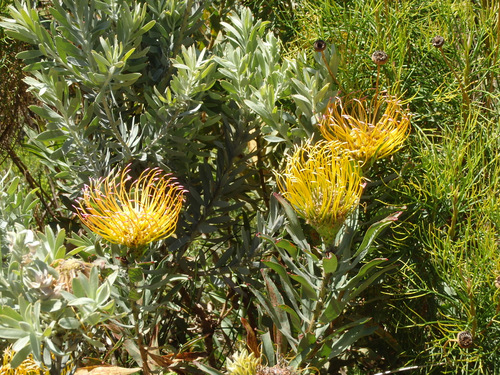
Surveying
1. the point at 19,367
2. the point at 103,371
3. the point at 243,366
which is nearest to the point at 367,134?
the point at 243,366

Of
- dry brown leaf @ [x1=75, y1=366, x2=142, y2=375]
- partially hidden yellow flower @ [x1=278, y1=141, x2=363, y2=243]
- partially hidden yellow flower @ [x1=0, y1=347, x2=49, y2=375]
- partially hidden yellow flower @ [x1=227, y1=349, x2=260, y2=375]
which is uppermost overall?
partially hidden yellow flower @ [x1=278, y1=141, x2=363, y2=243]

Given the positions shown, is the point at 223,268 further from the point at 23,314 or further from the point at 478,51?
the point at 478,51

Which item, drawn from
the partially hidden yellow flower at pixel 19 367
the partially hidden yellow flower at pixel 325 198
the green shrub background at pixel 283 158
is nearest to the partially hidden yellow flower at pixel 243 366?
the green shrub background at pixel 283 158

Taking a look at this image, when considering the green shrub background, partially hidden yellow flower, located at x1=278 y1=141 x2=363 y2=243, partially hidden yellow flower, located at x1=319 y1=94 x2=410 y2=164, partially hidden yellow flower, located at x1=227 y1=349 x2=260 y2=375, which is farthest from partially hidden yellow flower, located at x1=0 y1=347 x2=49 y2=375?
partially hidden yellow flower, located at x1=319 y1=94 x2=410 y2=164

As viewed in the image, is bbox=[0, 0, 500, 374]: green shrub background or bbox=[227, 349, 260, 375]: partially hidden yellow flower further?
bbox=[0, 0, 500, 374]: green shrub background

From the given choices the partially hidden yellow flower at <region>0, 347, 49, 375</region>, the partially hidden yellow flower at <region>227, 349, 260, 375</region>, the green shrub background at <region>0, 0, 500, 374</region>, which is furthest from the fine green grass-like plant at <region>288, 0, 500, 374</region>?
the partially hidden yellow flower at <region>0, 347, 49, 375</region>

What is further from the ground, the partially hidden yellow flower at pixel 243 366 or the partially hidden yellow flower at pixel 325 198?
the partially hidden yellow flower at pixel 325 198

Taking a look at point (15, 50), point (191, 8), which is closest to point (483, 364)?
point (191, 8)

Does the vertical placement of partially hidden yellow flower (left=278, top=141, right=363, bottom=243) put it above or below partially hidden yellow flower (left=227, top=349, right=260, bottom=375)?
above

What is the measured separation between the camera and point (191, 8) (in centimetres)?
129

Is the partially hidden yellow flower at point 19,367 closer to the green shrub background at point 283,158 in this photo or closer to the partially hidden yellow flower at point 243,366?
the green shrub background at point 283,158

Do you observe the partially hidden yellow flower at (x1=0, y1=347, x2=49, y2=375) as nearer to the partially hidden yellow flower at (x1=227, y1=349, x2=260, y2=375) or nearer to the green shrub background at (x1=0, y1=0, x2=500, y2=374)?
the green shrub background at (x1=0, y1=0, x2=500, y2=374)

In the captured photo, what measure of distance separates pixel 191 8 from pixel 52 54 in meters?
0.37

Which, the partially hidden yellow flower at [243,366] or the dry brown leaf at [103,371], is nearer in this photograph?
the partially hidden yellow flower at [243,366]
